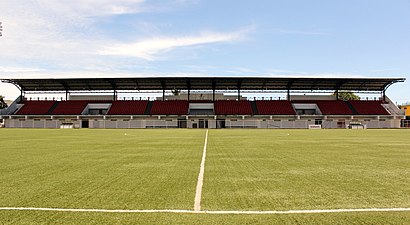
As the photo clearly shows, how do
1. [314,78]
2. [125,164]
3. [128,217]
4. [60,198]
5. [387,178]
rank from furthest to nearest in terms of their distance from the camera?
[314,78] < [125,164] < [387,178] < [60,198] < [128,217]

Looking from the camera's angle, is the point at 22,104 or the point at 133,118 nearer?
the point at 133,118

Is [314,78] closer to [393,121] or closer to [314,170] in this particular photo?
[393,121]

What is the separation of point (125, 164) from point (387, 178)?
6.95 metres

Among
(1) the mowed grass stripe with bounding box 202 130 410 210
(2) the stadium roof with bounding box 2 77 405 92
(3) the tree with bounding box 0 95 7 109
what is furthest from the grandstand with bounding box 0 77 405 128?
(1) the mowed grass stripe with bounding box 202 130 410 210

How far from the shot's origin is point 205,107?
80438 millimetres

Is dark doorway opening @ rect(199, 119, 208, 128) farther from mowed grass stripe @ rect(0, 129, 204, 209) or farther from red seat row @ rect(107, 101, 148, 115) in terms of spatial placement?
mowed grass stripe @ rect(0, 129, 204, 209)

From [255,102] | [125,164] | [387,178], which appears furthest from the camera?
[255,102]

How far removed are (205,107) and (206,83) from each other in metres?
6.46

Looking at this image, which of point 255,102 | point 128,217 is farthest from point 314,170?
point 255,102

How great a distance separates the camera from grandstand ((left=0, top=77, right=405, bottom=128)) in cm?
7519

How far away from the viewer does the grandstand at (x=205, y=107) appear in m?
75.2

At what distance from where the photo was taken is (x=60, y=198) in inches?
235

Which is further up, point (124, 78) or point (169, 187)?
point (124, 78)

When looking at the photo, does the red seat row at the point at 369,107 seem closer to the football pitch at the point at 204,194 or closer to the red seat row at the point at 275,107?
the red seat row at the point at 275,107
